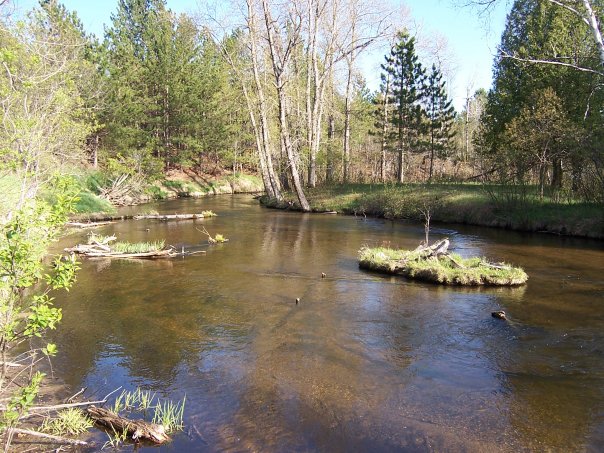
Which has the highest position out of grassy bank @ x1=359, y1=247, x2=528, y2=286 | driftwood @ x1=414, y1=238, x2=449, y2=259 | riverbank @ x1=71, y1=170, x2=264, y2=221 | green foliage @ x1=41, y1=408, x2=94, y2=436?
riverbank @ x1=71, y1=170, x2=264, y2=221

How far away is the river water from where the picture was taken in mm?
5719

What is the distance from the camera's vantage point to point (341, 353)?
26.1ft

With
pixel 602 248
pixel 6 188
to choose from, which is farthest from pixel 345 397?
pixel 602 248

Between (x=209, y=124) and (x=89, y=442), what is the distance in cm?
4268

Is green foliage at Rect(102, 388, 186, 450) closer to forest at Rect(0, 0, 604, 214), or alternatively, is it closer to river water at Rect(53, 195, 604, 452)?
river water at Rect(53, 195, 604, 452)

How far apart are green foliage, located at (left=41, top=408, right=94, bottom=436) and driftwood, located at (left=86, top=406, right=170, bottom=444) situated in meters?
0.11

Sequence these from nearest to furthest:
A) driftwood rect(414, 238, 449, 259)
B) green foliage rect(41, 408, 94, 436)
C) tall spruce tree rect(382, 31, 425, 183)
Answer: green foliage rect(41, 408, 94, 436) → driftwood rect(414, 238, 449, 259) → tall spruce tree rect(382, 31, 425, 183)

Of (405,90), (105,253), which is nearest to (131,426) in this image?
(105,253)

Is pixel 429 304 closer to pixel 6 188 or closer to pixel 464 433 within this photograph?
pixel 464 433

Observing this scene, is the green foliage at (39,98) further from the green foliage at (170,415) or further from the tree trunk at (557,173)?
the tree trunk at (557,173)

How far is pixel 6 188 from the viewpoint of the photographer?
11.2m

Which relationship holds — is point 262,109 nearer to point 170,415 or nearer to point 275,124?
point 275,124

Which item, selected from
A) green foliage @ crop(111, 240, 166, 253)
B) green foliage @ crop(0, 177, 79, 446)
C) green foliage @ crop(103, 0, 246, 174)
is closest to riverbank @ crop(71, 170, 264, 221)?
green foliage @ crop(103, 0, 246, 174)

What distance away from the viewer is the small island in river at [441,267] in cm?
1190
